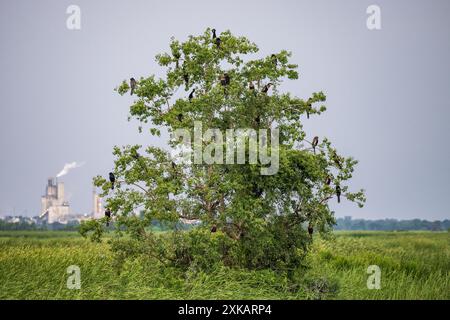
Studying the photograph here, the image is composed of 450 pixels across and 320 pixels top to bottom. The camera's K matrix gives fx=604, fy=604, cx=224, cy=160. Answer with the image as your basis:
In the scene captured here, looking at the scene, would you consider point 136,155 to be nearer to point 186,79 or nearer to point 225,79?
point 186,79

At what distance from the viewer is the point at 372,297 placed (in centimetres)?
2194

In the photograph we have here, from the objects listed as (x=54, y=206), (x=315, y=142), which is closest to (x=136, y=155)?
(x=315, y=142)

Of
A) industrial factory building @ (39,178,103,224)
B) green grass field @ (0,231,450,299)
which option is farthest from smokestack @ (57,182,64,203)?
green grass field @ (0,231,450,299)

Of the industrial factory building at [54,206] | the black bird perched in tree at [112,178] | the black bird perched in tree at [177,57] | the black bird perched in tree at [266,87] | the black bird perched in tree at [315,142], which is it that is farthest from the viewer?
the industrial factory building at [54,206]

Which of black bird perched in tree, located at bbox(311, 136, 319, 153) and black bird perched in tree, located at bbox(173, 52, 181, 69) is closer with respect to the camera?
black bird perched in tree, located at bbox(311, 136, 319, 153)

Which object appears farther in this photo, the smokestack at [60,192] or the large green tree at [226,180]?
the smokestack at [60,192]

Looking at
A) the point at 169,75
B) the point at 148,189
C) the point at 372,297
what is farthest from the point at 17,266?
the point at 372,297

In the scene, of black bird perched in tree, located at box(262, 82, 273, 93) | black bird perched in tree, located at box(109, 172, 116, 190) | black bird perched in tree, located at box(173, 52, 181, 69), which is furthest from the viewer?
black bird perched in tree, located at box(173, 52, 181, 69)

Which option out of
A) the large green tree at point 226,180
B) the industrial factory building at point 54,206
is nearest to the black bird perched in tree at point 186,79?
the large green tree at point 226,180

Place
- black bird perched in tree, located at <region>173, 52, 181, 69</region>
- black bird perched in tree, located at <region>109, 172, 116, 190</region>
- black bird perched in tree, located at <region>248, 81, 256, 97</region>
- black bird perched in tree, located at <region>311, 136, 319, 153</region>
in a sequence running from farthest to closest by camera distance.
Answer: black bird perched in tree, located at <region>173, 52, 181, 69</region> < black bird perched in tree, located at <region>248, 81, 256, 97</region> < black bird perched in tree, located at <region>311, 136, 319, 153</region> < black bird perched in tree, located at <region>109, 172, 116, 190</region>

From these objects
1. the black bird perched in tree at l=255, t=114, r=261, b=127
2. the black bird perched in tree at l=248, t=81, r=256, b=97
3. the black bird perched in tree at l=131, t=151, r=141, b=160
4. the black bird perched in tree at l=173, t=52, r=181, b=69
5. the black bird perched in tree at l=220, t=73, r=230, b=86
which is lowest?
the black bird perched in tree at l=131, t=151, r=141, b=160

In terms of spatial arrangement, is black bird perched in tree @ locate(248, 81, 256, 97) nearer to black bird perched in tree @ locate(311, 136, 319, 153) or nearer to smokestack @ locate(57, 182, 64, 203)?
black bird perched in tree @ locate(311, 136, 319, 153)

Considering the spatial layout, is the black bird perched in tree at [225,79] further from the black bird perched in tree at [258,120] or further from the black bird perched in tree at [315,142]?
the black bird perched in tree at [315,142]
